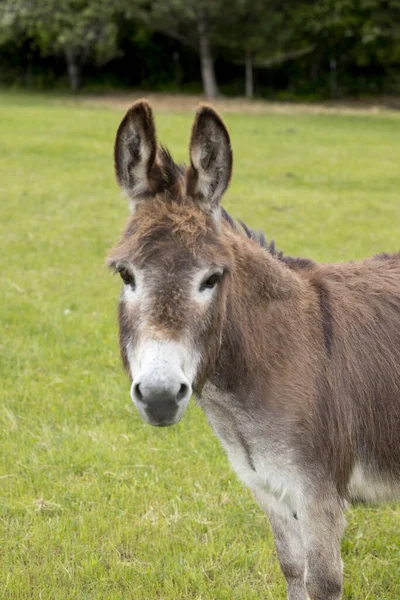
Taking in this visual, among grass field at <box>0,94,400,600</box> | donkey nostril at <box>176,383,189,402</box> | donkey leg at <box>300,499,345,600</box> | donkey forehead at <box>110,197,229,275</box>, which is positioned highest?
donkey forehead at <box>110,197,229,275</box>

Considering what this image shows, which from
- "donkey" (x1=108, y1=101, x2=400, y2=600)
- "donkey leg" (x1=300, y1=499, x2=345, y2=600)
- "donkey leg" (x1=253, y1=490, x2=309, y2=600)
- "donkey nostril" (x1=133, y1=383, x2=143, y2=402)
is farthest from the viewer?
"donkey leg" (x1=253, y1=490, x2=309, y2=600)

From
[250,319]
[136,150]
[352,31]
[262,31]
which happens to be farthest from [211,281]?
[352,31]

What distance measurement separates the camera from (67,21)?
1547 inches

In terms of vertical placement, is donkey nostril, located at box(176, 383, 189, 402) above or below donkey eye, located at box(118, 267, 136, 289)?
below

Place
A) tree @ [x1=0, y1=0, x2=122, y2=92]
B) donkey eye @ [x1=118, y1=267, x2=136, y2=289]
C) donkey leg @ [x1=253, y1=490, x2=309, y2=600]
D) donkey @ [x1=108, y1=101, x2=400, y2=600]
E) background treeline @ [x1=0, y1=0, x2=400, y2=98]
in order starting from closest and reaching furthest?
1. donkey @ [x1=108, y1=101, x2=400, y2=600]
2. donkey eye @ [x1=118, y1=267, x2=136, y2=289]
3. donkey leg @ [x1=253, y1=490, x2=309, y2=600]
4. background treeline @ [x1=0, y1=0, x2=400, y2=98]
5. tree @ [x1=0, y1=0, x2=122, y2=92]

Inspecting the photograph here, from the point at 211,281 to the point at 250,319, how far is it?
1.58 ft

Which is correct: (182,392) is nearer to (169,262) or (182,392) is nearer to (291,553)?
(169,262)

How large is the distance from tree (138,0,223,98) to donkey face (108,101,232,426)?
36.1m

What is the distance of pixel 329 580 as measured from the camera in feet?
11.0

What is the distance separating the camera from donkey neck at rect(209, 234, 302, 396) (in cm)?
332

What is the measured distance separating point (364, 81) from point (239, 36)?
7885 mm

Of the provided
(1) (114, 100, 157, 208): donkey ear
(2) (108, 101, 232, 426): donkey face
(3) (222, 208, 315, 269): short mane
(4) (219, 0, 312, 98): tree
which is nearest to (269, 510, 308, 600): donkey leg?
(2) (108, 101, 232, 426): donkey face

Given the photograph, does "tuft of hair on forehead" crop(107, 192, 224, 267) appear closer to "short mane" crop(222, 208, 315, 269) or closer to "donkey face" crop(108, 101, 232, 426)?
"donkey face" crop(108, 101, 232, 426)

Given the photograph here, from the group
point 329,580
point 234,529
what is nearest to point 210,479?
point 234,529
